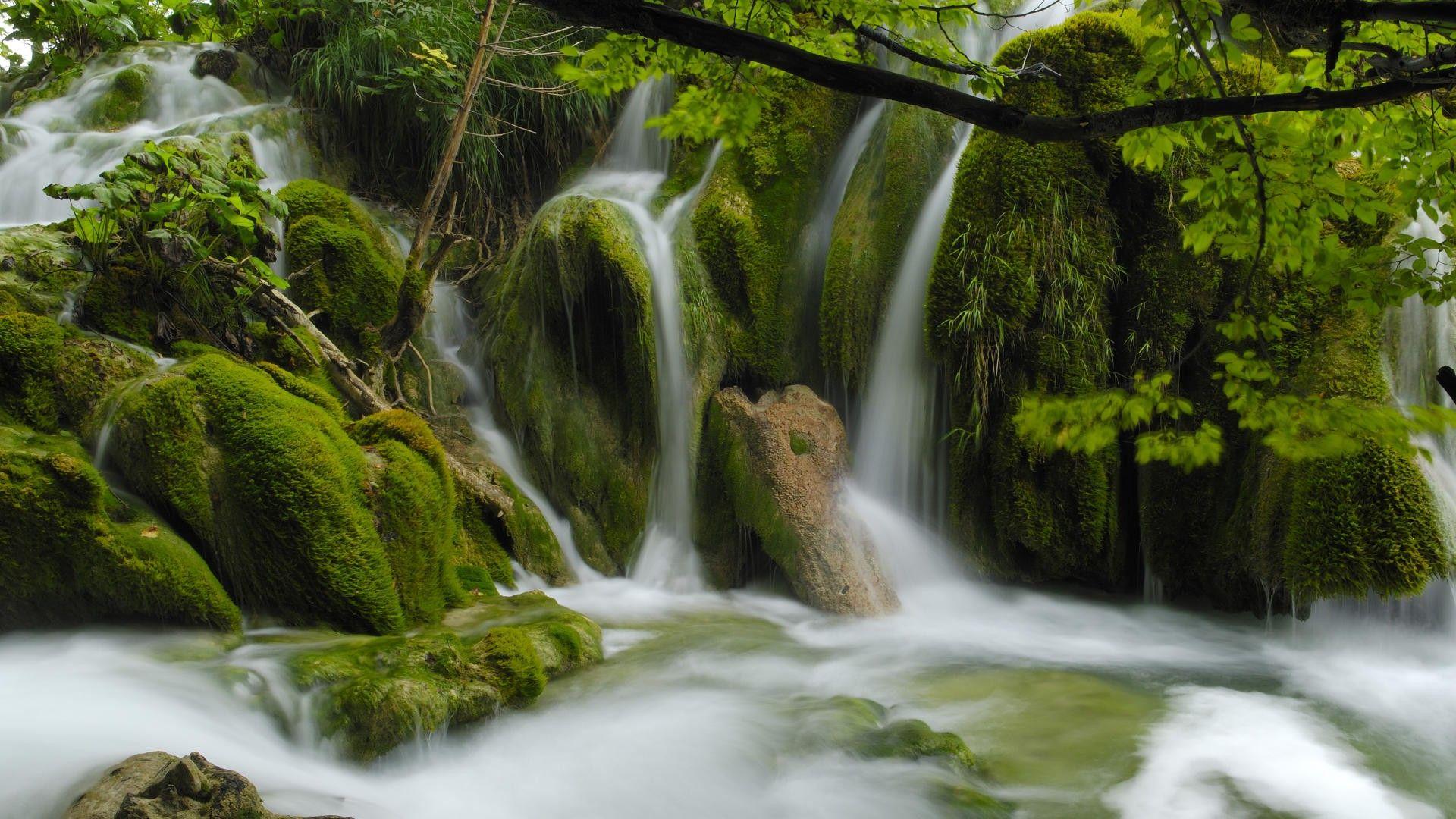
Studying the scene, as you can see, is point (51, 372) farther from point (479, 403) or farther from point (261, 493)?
point (479, 403)

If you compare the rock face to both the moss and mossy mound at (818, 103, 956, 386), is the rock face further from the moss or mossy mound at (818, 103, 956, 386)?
the moss

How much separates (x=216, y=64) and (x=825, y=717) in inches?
394

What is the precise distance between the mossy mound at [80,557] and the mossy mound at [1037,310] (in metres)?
4.91

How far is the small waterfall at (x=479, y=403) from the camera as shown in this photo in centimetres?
733

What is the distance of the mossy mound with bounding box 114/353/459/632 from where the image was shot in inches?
180

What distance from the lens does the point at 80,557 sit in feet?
13.6

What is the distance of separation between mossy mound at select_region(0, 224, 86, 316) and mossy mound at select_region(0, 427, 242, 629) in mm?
1280

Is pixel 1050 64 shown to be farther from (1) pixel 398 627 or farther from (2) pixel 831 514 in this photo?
(1) pixel 398 627

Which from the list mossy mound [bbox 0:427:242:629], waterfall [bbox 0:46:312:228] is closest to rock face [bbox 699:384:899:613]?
mossy mound [bbox 0:427:242:629]

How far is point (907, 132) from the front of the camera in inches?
302

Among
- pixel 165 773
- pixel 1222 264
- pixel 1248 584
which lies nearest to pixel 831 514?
pixel 1248 584

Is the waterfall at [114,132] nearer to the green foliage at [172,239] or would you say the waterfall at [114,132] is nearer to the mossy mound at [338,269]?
the mossy mound at [338,269]

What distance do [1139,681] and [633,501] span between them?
3929 millimetres

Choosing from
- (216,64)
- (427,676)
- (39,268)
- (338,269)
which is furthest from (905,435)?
(216,64)
